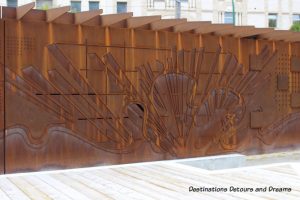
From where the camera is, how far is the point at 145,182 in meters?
7.89

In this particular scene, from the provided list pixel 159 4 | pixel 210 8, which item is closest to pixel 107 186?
pixel 159 4

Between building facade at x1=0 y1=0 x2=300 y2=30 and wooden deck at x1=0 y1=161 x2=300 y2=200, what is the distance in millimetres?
30358

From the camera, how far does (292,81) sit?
14.2 m

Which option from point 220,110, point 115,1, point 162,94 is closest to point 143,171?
point 162,94

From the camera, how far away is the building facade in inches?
1551

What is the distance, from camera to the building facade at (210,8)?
39406 millimetres

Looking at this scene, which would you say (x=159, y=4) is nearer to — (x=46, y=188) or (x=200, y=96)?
(x=200, y=96)

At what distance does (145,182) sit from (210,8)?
1392 inches

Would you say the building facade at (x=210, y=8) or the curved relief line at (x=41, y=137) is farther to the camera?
the building facade at (x=210, y=8)

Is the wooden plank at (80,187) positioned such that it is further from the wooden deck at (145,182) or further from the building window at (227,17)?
the building window at (227,17)

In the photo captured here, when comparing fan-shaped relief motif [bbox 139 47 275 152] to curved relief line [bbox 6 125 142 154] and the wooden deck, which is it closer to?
curved relief line [bbox 6 125 142 154]

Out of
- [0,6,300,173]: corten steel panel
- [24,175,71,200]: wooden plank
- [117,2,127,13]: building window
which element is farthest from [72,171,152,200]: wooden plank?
[117,2,127,13]: building window

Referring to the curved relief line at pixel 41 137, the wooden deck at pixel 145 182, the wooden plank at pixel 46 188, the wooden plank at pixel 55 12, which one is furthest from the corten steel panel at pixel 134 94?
the wooden plank at pixel 46 188

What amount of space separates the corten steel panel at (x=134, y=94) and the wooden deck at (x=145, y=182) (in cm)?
136
